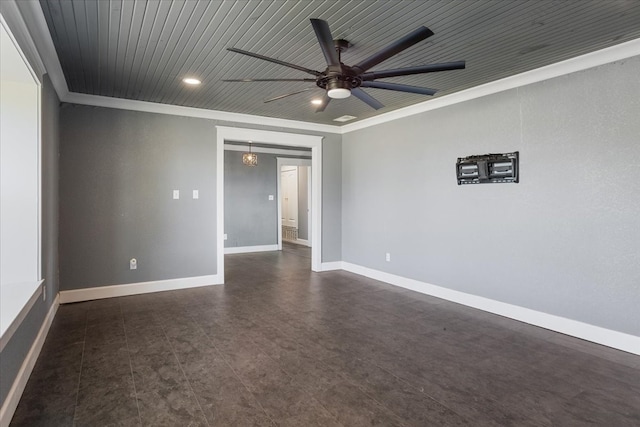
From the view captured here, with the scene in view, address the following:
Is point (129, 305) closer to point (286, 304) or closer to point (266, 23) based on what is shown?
point (286, 304)

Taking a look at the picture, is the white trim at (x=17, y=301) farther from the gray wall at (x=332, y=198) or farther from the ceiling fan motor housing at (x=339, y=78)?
the gray wall at (x=332, y=198)

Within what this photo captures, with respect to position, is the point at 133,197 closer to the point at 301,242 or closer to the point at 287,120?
the point at 287,120

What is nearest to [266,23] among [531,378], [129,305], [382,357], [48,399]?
[382,357]

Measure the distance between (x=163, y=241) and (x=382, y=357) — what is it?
131 inches

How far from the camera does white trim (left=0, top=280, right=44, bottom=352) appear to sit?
1.74 meters

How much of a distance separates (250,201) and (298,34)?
6121 mm

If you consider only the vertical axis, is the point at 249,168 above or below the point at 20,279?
above

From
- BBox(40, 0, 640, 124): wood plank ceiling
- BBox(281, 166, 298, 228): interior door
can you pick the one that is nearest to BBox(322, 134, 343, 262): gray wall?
BBox(40, 0, 640, 124): wood plank ceiling

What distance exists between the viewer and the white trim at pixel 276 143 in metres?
5.08

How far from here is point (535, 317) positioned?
350 centimetres

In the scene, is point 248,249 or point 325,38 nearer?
point 325,38

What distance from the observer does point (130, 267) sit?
453 centimetres

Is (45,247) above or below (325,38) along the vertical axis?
below

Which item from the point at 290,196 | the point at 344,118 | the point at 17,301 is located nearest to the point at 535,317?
the point at 344,118
